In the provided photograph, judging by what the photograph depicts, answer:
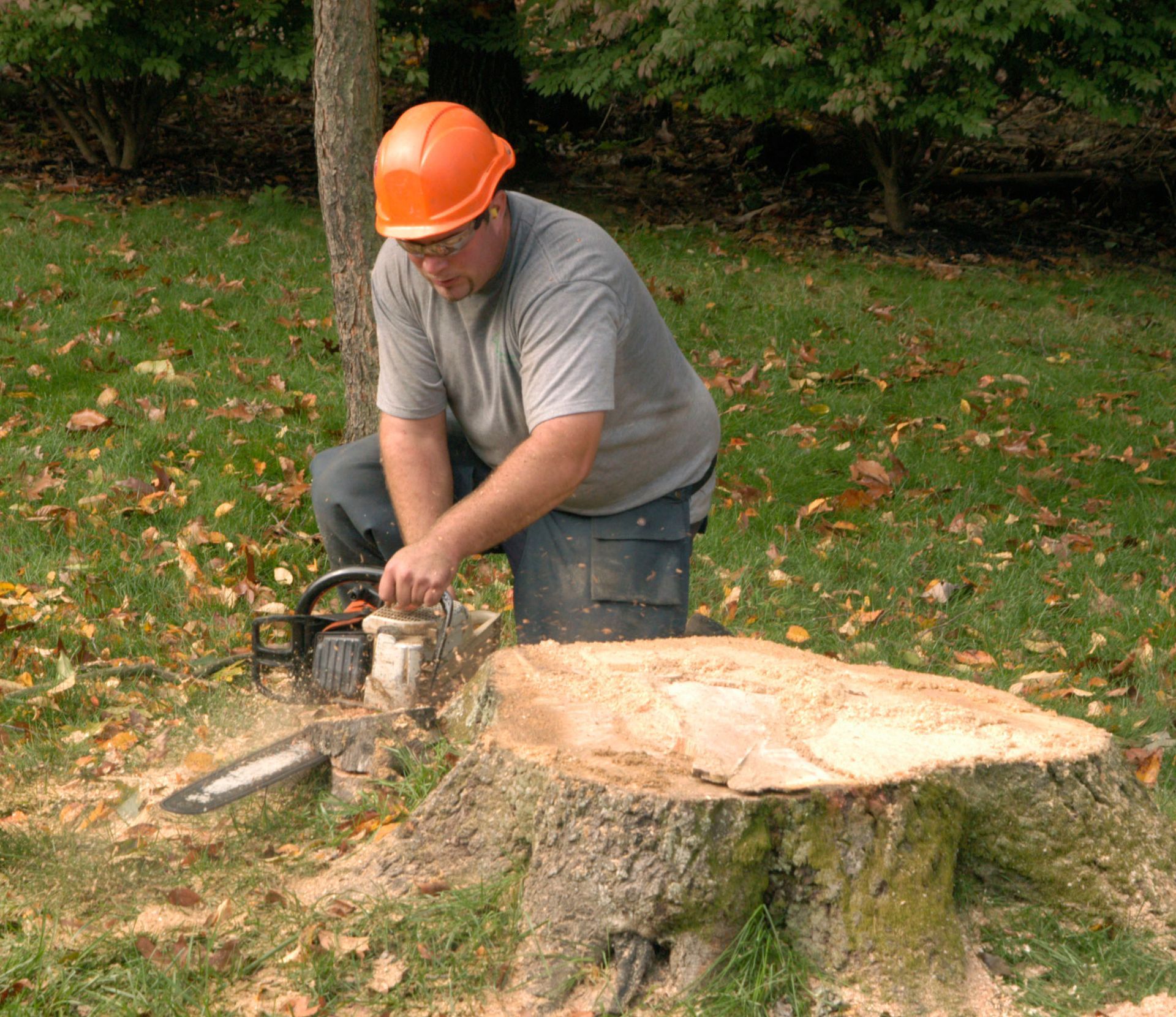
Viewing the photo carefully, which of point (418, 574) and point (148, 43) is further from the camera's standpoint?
point (148, 43)

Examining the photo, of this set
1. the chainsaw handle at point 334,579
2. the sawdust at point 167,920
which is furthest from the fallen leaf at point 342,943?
the chainsaw handle at point 334,579

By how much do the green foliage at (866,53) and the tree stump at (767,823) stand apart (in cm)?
637

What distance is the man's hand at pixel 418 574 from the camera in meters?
2.79

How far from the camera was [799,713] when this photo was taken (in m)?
2.63

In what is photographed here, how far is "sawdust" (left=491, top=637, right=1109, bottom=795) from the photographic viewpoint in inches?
93.4

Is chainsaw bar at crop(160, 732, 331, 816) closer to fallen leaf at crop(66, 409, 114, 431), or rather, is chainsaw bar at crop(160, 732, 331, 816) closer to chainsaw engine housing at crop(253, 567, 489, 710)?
chainsaw engine housing at crop(253, 567, 489, 710)

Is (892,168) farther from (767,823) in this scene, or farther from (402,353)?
(767,823)

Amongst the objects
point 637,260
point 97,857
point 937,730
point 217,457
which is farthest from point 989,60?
point 97,857

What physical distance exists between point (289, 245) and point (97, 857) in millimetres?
6173

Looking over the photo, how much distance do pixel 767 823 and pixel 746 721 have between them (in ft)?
1.06

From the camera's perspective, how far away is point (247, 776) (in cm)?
291

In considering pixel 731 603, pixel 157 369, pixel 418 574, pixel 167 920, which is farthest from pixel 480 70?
pixel 167 920

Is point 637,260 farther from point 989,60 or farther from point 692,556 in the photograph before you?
point 692,556

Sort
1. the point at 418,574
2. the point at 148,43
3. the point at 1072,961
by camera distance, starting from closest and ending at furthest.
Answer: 1. the point at 1072,961
2. the point at 418,574
3. the point at 148,43
